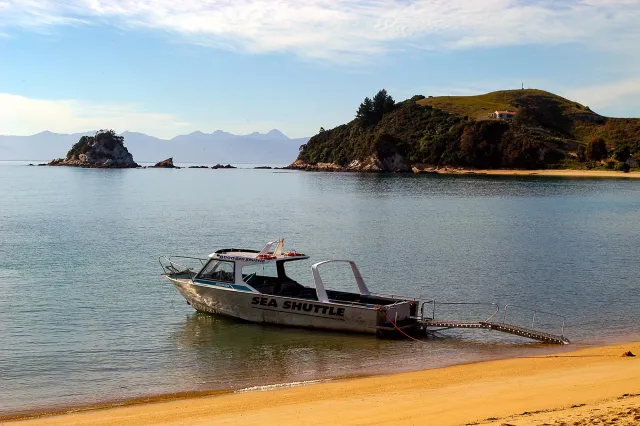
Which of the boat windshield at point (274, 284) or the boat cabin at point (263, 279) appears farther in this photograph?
the boat windshield at point (274, 284)

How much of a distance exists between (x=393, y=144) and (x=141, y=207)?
11815 cm

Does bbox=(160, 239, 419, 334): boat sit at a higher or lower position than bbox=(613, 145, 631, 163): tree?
lower

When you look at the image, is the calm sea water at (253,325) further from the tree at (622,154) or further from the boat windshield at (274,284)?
the tree at (622,154)

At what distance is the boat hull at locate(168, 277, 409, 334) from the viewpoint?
24500mm

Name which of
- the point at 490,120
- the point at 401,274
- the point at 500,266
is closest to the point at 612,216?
the point at 500,266

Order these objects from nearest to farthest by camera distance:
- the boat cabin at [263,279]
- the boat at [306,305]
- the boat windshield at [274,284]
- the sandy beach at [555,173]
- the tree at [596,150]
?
the boat at [306,305]
the boat cabin at [263,279]
the boat windshield at [274,284]
the sandy beach at [555,173]
the tree at [596,150]

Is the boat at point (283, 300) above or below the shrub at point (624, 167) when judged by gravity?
below

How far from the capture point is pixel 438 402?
15.1 meters

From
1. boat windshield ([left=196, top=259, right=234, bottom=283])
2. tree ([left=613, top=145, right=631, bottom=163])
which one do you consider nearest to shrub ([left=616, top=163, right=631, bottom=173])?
tree ([left=613, top=145, right=631, bottom=163])

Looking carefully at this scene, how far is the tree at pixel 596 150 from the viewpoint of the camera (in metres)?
175

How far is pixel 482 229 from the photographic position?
196ft

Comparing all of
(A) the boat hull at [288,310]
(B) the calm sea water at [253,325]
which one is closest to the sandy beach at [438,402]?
(B) the calm sea water at [253,325]

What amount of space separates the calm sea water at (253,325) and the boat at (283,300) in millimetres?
579

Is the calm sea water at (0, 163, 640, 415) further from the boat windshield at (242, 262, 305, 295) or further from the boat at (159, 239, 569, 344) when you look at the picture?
the boat windshield at (242, 262, 305, 295)
